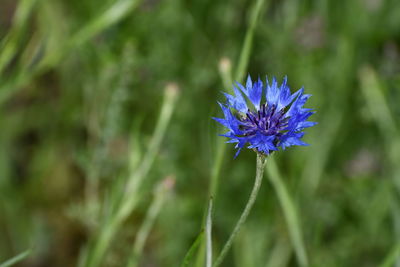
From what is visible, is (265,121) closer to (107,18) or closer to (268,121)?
(268,121)

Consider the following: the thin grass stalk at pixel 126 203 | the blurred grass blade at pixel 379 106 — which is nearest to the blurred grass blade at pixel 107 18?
the thin grass stalk at pixel 126 203

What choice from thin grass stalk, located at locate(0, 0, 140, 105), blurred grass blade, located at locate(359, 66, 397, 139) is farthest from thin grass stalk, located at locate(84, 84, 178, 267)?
blurred grass blade, located at locate(359, 66, 397, 139)

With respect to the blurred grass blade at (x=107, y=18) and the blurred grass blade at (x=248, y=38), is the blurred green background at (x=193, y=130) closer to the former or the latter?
the blurred grass blade at (x=107, y=18)

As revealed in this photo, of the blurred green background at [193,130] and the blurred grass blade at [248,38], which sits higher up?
the blurred green background at [193,130]

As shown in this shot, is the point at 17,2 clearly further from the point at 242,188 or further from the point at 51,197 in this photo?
the point at 242,188

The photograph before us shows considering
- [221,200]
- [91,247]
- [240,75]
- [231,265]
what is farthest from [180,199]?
[240,75]

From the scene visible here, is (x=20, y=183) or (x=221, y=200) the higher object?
(x=20, y=183)

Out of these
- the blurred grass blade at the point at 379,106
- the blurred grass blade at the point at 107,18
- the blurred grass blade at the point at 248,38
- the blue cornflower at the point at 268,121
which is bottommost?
the blue cornflower at the point at 268,121
